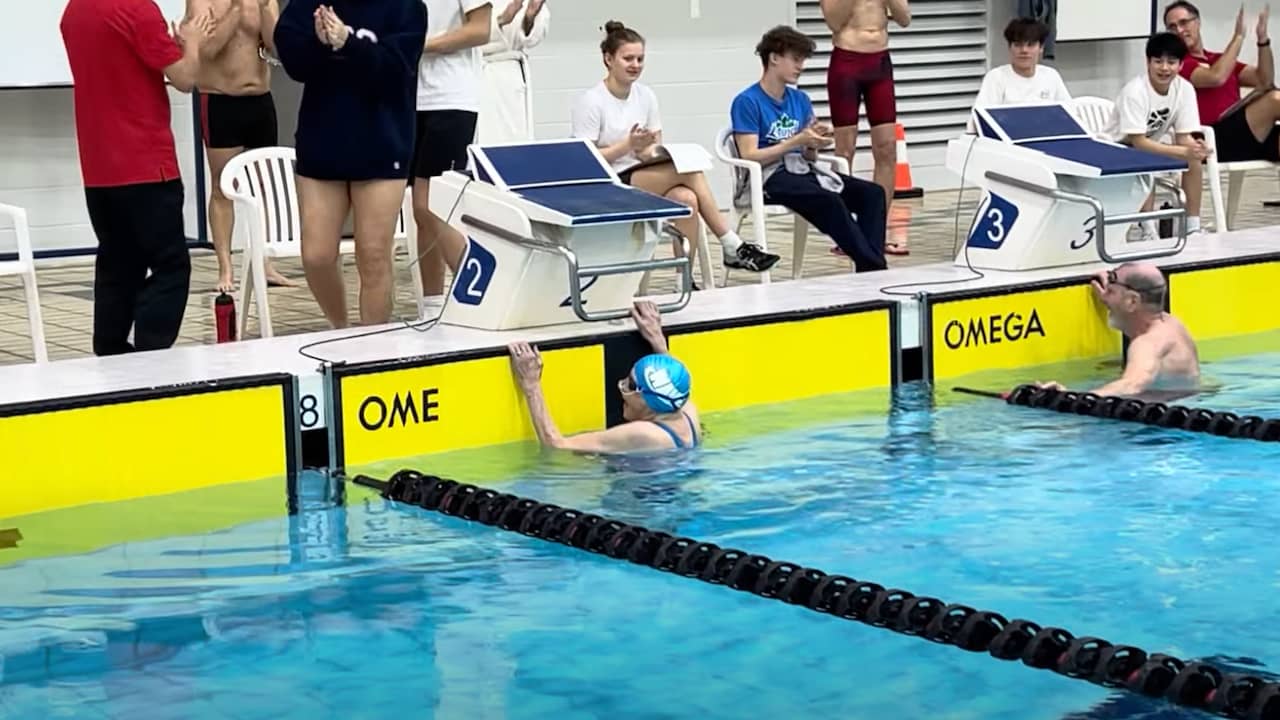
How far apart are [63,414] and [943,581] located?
2254mm

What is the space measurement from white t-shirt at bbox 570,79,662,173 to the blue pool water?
7.79 feet

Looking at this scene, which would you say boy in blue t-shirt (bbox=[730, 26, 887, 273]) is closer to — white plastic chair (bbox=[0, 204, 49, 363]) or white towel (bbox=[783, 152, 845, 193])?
white towel (bbox=[783, 152, 845, 193])

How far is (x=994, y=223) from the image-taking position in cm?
736

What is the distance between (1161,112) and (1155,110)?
0.03 metres

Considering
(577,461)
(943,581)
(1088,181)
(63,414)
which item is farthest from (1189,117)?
(63,414)

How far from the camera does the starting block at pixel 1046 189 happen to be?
23.2 ft

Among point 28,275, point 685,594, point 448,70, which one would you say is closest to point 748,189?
point 448,70

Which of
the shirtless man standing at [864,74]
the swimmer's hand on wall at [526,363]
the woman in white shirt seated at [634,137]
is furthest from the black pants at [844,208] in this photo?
the swimmer's hand on wall at [526,363]

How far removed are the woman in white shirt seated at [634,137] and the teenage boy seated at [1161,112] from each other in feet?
7.43

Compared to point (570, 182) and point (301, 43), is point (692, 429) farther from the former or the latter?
point (301, 43)

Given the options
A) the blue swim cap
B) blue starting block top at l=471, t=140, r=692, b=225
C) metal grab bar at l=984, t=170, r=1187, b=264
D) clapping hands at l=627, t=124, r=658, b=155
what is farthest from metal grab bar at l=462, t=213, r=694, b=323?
metal grab bar at l=984, t=170, r=1187, b=264

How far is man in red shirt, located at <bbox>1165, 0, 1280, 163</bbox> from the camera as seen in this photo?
10062 millimetres

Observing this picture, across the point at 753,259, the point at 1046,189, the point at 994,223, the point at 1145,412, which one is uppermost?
the point at 1046,189

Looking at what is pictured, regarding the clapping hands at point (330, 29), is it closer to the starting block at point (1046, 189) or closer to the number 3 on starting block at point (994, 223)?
the starting block at point (1046, 189)
